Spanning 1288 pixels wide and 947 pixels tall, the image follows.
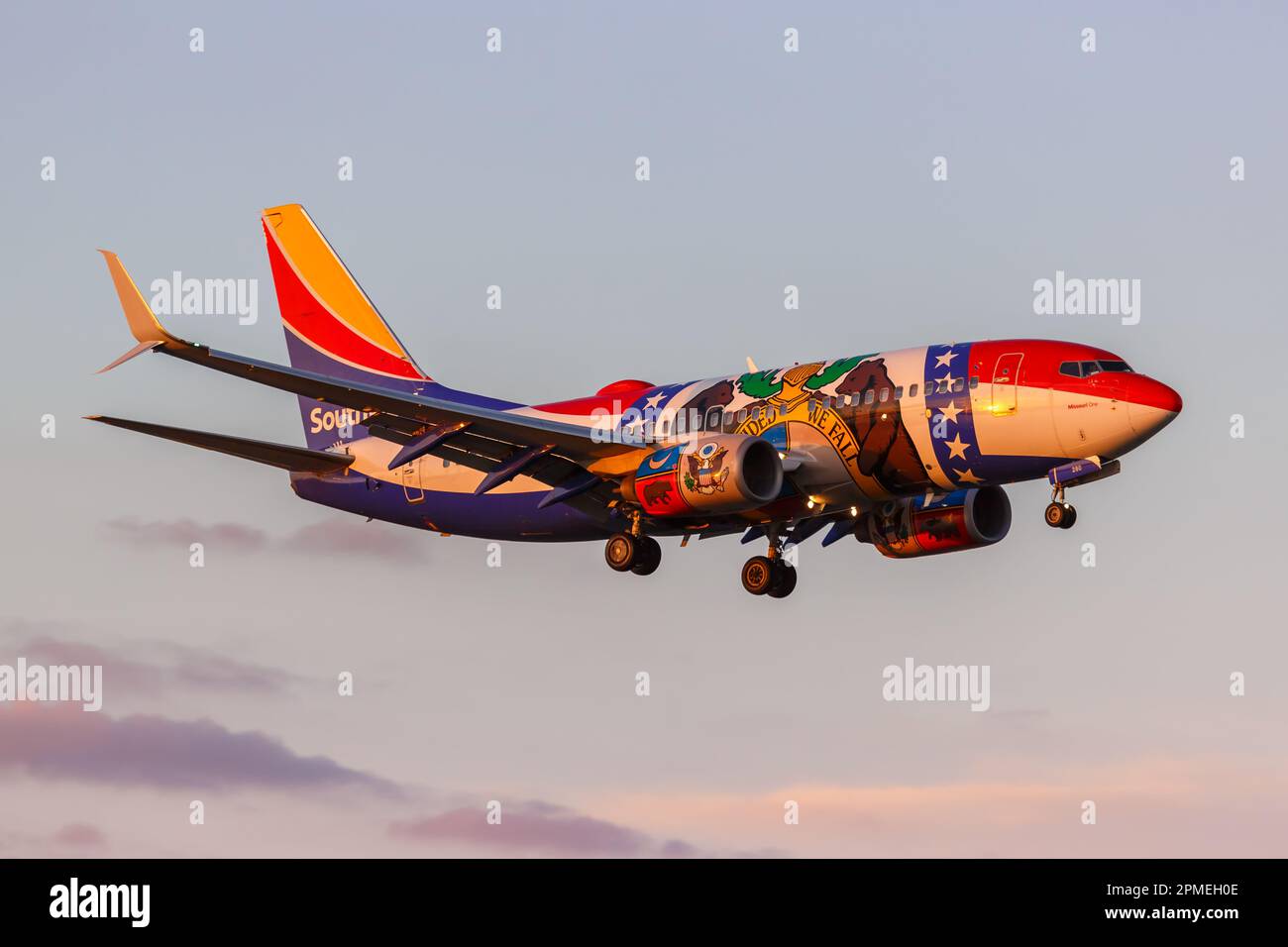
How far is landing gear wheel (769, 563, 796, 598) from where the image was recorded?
5234 cm

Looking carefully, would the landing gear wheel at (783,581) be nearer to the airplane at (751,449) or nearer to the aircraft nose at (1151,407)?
the airplane at (751,449)

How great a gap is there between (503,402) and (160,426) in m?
10.2

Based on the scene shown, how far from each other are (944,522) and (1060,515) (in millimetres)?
6849

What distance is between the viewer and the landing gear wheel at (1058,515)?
149ft

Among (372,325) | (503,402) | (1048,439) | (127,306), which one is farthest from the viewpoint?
(372,325)

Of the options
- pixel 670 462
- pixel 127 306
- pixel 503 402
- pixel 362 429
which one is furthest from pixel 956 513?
pixel 127 306

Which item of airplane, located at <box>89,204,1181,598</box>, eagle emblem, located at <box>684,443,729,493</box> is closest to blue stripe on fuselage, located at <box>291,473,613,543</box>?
airplane, located at <box>89,204,1181,598</box>

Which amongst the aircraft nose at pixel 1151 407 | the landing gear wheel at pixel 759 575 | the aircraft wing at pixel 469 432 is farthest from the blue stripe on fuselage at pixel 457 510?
the aircraft nose at pixel 1151 407

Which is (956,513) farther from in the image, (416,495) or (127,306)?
(127,306)

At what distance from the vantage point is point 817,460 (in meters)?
48.5

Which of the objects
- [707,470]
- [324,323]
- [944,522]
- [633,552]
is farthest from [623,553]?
[324,323]

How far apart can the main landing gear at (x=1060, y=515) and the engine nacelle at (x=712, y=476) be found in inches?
260

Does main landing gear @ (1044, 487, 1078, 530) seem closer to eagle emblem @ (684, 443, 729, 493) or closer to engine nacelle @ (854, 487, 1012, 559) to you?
engine nacelle @ (854, 487, 1012, 559)

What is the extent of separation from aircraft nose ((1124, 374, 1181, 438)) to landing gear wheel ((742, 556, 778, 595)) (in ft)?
37.2
